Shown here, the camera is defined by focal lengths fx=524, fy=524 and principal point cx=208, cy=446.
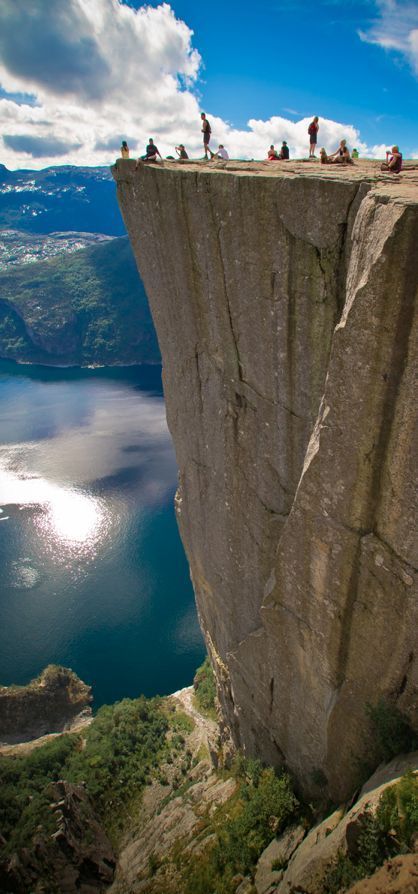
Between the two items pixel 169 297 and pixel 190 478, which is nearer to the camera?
pixel 169 297

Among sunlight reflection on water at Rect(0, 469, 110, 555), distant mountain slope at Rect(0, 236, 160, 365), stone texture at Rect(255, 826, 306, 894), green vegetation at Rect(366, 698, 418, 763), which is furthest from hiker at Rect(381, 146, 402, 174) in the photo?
distant mountain slope at Rect(0, 236, 160, 365)

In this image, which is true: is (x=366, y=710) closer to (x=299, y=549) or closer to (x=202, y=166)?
(x=299, y=549)

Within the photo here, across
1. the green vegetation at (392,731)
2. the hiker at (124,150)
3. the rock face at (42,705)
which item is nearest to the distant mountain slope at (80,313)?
the rock face at (42,705)

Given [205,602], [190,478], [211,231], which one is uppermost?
[211,231]

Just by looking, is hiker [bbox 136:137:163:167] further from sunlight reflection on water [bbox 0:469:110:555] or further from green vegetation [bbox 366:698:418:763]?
sunlight reflection on water [bbox 0:469:110:555]

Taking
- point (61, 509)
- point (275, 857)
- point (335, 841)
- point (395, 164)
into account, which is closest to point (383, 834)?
point (335, 841)

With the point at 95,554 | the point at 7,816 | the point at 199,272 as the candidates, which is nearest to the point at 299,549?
the point at 199,272

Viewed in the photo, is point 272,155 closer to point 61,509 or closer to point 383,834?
point 383,834
